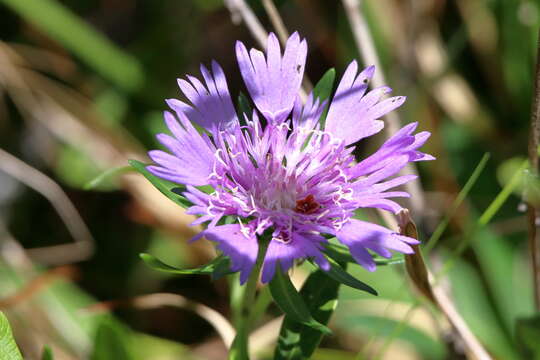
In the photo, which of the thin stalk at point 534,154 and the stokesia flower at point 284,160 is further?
the thin stalk at point 534,154

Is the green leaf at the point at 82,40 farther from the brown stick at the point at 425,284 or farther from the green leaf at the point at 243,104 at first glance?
the brown stick at the point at 425,284

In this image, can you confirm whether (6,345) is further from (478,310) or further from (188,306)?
(478,310)

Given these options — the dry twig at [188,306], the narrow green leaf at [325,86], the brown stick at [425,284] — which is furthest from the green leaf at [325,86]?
the dry twig at [188,306]

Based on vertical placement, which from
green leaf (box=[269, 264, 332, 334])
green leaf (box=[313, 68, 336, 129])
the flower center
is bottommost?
green leaf (box=[269, 264, 332, 334])

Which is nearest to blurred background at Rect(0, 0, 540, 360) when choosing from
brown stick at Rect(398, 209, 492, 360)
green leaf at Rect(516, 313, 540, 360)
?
green leaf at Rect(516, 313, 540, 360)

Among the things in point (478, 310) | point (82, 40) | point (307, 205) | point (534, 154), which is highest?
point (82, 40)

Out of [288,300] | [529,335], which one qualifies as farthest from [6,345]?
[529,335]

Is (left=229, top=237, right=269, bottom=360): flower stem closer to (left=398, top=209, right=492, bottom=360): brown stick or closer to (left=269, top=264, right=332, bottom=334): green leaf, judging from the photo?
(left=269, top=264, right=332, bottom=334): green leaf
